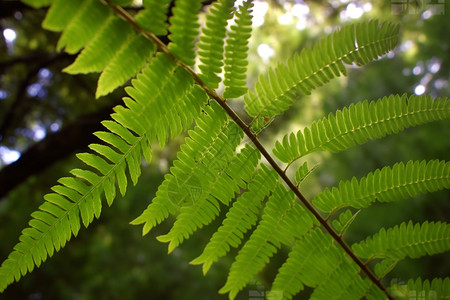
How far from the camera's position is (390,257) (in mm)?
979

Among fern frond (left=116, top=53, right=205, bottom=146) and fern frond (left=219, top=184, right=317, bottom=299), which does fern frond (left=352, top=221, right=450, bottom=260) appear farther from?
fern frond (left=116, top=53, right=205, bottom=146)

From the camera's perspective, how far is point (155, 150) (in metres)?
3.82

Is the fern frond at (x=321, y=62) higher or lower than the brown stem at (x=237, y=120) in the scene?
higher

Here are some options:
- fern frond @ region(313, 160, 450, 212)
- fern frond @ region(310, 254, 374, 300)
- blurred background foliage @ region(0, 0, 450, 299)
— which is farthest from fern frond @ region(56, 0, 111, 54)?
blurred background foliage @ region(0, 0, 450, 299)

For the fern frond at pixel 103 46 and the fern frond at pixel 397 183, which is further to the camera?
the fern frond at pixel 397 183

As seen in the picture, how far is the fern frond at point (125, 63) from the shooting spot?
666mm

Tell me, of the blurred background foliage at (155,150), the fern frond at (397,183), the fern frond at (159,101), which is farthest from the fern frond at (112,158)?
the blurred background foliage at (155,150)

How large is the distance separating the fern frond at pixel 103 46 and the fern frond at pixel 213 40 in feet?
0.51

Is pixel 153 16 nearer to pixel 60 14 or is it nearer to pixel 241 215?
pixel 60 14

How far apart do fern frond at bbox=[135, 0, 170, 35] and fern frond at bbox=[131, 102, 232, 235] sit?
0.71ft

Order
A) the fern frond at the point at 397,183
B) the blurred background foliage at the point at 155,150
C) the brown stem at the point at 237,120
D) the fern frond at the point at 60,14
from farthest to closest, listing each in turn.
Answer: the blurred background foliage at the point at 155,150, the fern frond at the point at 397,183, the brown stem at the point at 237,120, the fern frond at the point at 60,14

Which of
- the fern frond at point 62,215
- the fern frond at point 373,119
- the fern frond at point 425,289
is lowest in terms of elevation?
the fern frond at point 62,215

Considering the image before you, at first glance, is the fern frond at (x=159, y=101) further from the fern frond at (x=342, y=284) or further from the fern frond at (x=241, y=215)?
the fern frond at (x=342, y=284)

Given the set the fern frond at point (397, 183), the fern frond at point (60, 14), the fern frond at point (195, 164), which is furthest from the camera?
the fern frond at point (397, 183)
